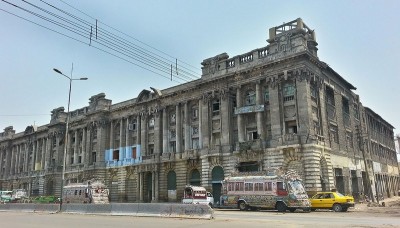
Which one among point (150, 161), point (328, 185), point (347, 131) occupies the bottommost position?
point (328, 185)

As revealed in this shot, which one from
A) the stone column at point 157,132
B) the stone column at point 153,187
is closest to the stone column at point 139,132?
the stone column at point 157,132

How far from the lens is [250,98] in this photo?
39.9m

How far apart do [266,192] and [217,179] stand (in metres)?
12.9

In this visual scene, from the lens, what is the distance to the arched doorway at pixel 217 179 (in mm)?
39406

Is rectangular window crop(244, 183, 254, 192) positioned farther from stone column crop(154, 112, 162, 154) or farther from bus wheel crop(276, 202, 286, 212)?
stone column crop(154, 112, 162, 154)

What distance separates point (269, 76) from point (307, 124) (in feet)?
22.2

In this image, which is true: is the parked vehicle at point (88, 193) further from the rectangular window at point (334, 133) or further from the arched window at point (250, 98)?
the rectangular window at point (334, 133)

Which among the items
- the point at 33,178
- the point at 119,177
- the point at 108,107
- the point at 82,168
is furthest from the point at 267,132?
the point at 33,178

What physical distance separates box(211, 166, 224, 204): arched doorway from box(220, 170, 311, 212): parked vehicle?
8572 mm

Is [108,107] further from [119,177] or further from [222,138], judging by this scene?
[222,138]

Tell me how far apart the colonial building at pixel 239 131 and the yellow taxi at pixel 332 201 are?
472 centimetres

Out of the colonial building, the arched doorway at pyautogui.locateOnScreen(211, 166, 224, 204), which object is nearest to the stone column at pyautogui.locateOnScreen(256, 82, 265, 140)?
the colonial building

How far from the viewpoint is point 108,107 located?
56.6 meters

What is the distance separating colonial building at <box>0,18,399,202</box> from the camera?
35.3 metres
